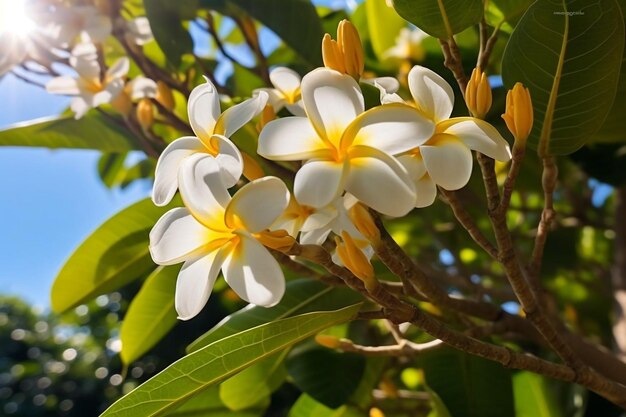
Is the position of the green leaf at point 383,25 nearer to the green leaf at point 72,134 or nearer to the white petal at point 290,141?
the green leaf at point 72,134

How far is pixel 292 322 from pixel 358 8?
1.05 meters

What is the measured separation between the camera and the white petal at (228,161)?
1.42 feet

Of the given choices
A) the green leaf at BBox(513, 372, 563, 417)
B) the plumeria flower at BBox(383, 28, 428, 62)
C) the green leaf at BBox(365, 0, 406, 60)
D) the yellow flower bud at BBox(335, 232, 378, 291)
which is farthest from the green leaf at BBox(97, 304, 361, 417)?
the green leaf at BBox(365, 0, 406, 60)

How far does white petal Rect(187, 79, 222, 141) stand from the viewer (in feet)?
1.62

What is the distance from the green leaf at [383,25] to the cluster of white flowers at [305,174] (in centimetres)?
88

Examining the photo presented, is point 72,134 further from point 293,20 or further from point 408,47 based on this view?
point 408,47

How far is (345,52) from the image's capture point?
21.0 inches

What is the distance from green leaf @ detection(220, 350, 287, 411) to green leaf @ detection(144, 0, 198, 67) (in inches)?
18.2

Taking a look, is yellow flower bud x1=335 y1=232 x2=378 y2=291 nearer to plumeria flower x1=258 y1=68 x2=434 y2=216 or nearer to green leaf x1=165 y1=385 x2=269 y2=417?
plumeria flower x1=258 y1=68 x2=434 y2=216

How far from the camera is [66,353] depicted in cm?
431

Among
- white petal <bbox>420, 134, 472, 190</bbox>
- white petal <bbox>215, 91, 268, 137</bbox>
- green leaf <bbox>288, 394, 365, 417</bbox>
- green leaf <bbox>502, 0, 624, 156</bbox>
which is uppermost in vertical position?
white petal <bbox>215, 91, 268, 137</bbox>

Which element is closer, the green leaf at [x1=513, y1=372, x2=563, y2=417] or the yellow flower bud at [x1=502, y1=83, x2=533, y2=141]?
the yellow flower bud at [x1=502, y1=83, x2=533, y2=141]

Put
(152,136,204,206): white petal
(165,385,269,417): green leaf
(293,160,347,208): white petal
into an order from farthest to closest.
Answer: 1. (165,385,269,417): green leaf
2. (152,136,204,206): white petal
3. (293,160,347,208): white petal

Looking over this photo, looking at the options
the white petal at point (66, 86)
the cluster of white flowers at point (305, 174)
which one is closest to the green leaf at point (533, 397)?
the cluster of white flowers at point (305, 174)
